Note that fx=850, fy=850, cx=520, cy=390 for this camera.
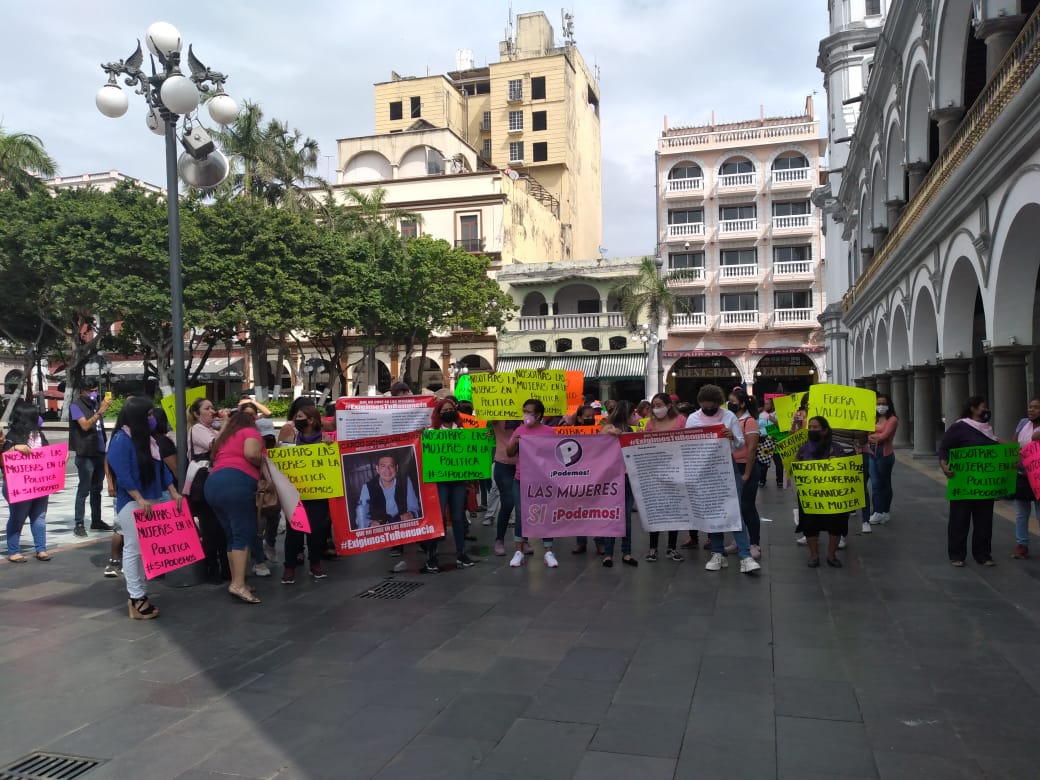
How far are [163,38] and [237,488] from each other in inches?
219

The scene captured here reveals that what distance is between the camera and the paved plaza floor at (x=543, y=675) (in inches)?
162

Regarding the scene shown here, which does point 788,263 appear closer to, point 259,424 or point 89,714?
point 259,424

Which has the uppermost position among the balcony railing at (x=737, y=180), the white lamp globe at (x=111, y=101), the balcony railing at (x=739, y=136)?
the balcony railing at (x=739, y=136)

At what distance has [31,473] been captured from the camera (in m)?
8.97

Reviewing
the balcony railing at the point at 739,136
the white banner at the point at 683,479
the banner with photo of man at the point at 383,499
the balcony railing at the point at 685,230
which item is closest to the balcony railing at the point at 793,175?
the balcony railing at the point at 739,136

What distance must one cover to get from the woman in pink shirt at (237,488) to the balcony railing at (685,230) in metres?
41.1

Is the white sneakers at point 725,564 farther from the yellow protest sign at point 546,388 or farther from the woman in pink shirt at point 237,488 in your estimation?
the woman in pink shirt at point 237,488

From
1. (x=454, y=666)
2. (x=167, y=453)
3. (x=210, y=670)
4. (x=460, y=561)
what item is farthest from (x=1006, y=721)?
(x=167, y=453)

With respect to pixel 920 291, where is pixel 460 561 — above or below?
below

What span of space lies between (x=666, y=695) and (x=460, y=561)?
4.04 m

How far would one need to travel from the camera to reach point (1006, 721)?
442 cm

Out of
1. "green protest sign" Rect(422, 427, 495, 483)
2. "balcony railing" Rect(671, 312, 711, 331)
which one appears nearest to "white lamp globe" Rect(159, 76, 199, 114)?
"green protest sign" Rect(422, 427, 495, 483)

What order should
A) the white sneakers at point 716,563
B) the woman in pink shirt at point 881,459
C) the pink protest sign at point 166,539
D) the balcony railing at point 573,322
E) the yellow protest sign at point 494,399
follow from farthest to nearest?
the balcony railing at point 573,322
the woman in pink shirt at point 881,459
the yellow protest sign at point 494,399
the white sneakers at point 716,563
the pink protest sign at point 166,539

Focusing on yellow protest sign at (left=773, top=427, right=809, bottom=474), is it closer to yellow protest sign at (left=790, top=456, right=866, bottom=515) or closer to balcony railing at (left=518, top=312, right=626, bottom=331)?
yellow protest sign at (left=790, top=456, right=866, bottom=515)
